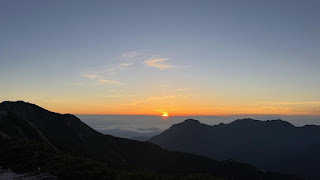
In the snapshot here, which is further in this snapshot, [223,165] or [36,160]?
[223,165]

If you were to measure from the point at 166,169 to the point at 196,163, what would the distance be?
21.7m

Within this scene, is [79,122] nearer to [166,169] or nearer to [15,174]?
[166,169]

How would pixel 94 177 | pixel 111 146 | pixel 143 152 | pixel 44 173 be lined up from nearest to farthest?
pixel 94 177 < pixel 44 173 < pixel 111 146 < pixel 143 152

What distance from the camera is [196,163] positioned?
165 meters

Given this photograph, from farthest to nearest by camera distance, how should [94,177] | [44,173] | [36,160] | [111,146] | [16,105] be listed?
1. [111,146]
2. [16,105]
3. [36,160]
4. [44,173]
5. [94,177]

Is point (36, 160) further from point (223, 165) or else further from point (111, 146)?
point (223, 165)

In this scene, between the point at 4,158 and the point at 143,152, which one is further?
the point at 143,152

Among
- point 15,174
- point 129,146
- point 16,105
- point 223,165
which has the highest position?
point 16,105

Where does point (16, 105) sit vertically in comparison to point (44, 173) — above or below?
above

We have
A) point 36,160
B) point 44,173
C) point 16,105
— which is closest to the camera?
point 44,173

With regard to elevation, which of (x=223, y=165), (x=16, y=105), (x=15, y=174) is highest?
(x=16, y=105)

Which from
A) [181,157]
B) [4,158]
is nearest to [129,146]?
[181,157]

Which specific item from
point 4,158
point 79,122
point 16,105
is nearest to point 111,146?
point 79,122

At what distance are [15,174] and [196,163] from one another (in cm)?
15664
